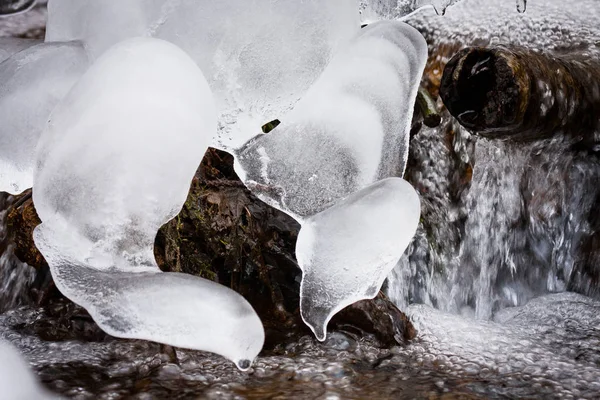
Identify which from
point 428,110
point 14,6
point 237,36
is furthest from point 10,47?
point 428,110

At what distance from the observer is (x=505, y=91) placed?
1.80 meters

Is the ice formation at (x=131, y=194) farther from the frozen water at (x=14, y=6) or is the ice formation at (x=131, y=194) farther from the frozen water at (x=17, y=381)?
the frozen water at (x=14, y=6)

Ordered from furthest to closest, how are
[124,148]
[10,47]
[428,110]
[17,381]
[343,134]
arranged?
1. [428,110]
2. [10,47]
3. [17,381]
4. [343,134]
5. [124,148]

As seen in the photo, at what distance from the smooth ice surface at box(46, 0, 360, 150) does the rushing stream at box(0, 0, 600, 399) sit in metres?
0.66

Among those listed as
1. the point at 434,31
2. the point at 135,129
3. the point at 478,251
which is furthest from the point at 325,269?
the point at 434,31

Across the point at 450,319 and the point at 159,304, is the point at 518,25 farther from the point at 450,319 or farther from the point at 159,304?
the point at 159,304

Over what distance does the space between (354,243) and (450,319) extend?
1.05 metres

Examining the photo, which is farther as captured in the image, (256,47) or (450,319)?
(450,319)

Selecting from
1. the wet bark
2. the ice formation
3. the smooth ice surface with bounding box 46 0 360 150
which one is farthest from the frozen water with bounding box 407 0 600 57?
the ice formation

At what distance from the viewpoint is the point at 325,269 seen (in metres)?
1.27

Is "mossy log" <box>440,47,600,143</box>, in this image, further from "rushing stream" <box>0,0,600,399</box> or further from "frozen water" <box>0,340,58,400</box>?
"frozen water" <box>0,340,58,400</box>

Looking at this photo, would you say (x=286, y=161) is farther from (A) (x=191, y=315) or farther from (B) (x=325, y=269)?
(A) (x=191, y=315)

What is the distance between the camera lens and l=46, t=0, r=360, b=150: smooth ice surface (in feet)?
4.16

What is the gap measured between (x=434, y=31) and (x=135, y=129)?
1.91m
